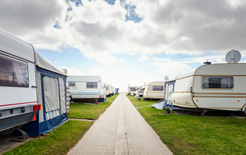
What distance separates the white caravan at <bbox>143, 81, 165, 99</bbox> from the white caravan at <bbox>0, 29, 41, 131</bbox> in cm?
1632

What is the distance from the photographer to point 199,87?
8.49 m

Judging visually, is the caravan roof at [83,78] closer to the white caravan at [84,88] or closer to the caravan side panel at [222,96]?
the white caravan at [84,88]

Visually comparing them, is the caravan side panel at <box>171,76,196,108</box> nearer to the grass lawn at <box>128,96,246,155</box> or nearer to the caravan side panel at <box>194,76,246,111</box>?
the caravan side panel at <box>194,76,246,111</box>

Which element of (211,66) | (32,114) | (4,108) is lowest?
(32,114)

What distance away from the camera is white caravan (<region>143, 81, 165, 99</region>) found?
19.3 m

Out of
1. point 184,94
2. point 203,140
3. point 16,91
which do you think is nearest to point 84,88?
point 184,94

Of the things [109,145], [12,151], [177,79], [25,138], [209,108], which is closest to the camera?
[12,151]

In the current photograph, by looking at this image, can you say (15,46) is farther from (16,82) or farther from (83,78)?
(83,78)

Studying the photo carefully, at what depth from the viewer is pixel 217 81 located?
27.9 ft

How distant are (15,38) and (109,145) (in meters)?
3.98

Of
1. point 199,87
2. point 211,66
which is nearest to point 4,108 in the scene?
point 199,87

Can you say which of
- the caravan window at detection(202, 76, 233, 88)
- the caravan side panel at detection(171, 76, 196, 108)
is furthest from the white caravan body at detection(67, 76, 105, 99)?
the caravan window at detection(202, 76, 233, 88)

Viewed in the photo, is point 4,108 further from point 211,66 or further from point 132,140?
point 211,66

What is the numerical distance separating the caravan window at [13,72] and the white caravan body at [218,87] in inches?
313
